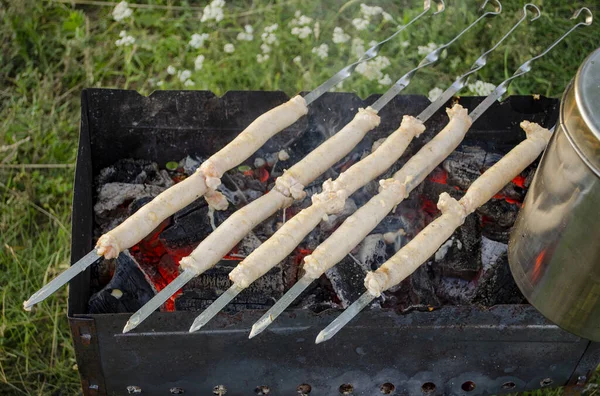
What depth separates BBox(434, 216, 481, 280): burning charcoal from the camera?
296 centimetres

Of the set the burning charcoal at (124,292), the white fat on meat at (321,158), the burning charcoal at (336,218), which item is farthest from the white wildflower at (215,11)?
the burning charcoal at (124,292)

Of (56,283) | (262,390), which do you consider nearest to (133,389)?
(262,390)

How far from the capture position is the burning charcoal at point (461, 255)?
2963 mm

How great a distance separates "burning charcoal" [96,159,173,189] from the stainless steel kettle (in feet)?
5.50

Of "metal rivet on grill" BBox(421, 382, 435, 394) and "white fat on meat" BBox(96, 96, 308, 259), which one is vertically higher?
"white fat on meat" BBox(96, 96, 308, 259)

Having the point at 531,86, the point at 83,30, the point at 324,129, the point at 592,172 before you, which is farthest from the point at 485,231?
the point at 83,30

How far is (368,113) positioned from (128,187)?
3.76 feet

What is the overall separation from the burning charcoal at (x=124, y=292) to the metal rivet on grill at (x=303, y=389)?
71 centimetres

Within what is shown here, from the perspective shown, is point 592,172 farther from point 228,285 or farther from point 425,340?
point 228,285

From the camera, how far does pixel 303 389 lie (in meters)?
2.91

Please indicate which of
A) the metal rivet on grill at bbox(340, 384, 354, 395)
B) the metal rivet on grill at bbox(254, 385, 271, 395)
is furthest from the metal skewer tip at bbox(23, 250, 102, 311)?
the metal rivet on grill at bbox(340, 384, 354, 395)

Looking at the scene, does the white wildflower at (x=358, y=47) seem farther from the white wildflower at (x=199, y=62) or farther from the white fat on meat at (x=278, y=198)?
the white fat on meat at (x=278, y=198)

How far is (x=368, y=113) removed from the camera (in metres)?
3.05

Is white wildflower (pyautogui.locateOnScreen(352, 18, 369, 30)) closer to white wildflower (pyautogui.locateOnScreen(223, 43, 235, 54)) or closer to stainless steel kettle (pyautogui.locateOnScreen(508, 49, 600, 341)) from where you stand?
white wildflower (pyautogui.locateOnScreen(223, 43, 235, 54))
